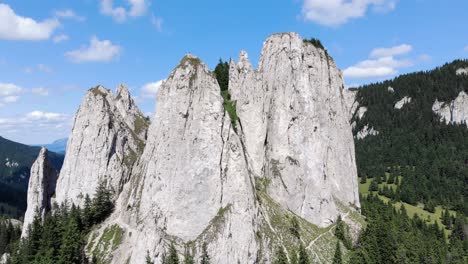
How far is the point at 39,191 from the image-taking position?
8706cm

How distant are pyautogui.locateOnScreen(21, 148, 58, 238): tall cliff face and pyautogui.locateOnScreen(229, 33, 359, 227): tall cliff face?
47940 mm

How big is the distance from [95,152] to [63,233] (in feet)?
60.5

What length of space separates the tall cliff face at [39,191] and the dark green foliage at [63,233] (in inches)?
157

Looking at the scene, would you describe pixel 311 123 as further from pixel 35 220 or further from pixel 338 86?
pixel 35 220

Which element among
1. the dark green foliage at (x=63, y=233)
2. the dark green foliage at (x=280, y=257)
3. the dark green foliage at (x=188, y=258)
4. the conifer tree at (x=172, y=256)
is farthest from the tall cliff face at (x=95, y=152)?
the dark green foliage at (x=280, y=257)

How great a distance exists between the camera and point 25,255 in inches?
2854

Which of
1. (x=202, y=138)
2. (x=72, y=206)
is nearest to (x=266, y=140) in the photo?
(x=202, y=138)

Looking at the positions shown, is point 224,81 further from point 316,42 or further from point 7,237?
point 7,237

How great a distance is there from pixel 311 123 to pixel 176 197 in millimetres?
34965

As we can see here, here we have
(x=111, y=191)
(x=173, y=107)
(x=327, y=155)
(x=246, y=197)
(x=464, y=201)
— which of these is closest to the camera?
(x=246, y=197)

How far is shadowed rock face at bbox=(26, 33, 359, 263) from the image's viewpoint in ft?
221

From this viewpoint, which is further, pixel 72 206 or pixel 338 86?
pixel 338 86

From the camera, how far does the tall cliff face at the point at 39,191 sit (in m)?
86.2

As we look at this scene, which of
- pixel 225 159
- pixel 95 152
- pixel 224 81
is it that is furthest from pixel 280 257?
pixel 224 81
